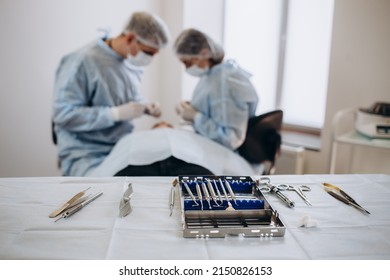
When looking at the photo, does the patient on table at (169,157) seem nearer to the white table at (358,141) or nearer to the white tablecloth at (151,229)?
the white tablecloth at (151,229)

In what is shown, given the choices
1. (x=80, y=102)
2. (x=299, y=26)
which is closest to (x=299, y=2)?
(x=299, y=26)

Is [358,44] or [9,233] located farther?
[358,44]

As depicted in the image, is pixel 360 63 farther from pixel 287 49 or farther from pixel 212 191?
pixel 212 191

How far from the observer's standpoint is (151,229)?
79 centimetres

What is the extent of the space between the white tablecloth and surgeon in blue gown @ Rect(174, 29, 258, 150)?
2.47ft

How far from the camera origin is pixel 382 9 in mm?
1981

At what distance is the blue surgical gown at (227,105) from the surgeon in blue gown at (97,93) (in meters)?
0.31

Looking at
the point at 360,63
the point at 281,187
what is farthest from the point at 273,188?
the point at 360,63

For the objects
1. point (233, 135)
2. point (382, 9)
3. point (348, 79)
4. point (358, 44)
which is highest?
point (382, 9)

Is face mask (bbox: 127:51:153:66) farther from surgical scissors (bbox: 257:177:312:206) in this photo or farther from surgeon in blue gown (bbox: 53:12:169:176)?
surgical scissors (bbox: 257:177:312:206)

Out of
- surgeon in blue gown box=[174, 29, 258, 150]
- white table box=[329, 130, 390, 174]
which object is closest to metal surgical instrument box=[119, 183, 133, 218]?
surgeon in blue gown box=[174, 29, 258, 150]

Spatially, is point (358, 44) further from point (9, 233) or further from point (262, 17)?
point (9, 233)

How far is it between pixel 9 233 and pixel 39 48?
1.63 m

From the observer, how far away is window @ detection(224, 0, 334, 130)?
97.1 inches
